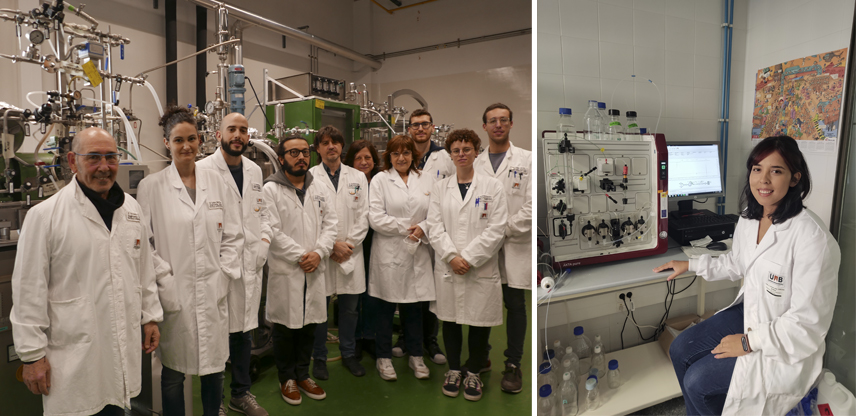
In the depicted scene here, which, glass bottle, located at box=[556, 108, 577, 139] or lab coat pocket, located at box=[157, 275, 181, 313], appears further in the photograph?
lab coat pocket, located at box=[157, 275, 181, 313]


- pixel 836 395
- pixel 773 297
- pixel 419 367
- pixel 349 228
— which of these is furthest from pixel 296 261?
pixel 836 395

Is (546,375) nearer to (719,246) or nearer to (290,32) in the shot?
(719,246)

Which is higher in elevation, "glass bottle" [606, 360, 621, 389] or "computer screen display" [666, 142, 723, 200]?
"computer screen display" [666, 142, 723, 200]

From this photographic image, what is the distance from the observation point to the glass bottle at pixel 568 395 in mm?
1456

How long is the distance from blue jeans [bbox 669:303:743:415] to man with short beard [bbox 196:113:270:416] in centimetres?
161

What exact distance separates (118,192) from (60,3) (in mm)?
780

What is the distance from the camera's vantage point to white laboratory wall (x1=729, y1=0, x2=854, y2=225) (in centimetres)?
106

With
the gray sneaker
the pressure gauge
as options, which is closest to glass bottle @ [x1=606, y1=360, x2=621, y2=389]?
the gray sneaker

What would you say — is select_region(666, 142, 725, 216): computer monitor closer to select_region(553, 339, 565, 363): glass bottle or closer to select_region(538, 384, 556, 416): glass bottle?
select_region(553, 339, 565, 363): glass bottle

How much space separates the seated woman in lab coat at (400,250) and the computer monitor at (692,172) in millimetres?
1382

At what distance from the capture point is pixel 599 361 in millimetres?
1396

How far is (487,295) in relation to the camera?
7.30 feet

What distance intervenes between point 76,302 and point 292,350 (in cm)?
116

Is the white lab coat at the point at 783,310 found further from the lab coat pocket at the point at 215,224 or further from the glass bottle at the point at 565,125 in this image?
the lab coat pocket at the point at 215,224
